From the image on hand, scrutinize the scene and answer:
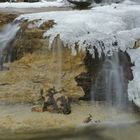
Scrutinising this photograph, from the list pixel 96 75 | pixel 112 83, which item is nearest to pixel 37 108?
pixel 96 75

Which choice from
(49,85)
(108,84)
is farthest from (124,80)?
(49,85)

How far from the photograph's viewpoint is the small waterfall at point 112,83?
6996mm

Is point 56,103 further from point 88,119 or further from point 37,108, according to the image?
point 88,119

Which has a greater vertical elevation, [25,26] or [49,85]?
[25,26]

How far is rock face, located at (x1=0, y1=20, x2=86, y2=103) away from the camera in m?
7.04

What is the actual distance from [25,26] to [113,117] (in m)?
2.15

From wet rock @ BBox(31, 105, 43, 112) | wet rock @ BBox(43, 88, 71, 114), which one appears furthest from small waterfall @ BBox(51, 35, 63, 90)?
wet rock @ BBox(31, 105, 43, 112)

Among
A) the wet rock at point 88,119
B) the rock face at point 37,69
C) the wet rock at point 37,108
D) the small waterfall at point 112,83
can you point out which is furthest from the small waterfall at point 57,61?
the wet rock at point 88,119

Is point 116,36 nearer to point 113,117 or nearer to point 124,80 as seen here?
point 124,80

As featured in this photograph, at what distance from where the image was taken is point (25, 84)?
280 inches

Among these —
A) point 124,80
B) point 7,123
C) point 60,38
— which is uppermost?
point 60,38

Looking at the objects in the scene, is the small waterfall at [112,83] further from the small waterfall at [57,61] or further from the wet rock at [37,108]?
the wet rock at [37,108]

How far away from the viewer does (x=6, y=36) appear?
24.2ft

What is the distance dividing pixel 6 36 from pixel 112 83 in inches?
78.0
